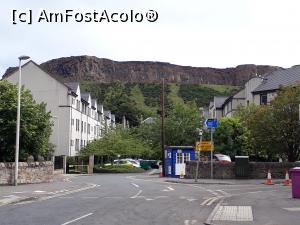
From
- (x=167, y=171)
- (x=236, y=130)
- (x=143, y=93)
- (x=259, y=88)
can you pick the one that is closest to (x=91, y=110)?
(x=259, y=88)

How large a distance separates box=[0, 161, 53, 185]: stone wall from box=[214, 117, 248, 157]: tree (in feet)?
81.3

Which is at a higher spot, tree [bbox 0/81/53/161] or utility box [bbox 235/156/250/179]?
tree [bbox 0/81/53/161]

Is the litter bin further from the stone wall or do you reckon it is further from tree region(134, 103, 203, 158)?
tree region(134, 103, 203, 158)

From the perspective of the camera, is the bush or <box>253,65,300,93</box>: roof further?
<box>253,65,300,93</box>: roof

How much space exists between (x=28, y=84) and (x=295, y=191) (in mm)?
53182

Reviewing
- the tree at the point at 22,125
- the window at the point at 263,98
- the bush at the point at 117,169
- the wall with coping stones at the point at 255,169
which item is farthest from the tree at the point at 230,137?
the tree at the point at 22,125

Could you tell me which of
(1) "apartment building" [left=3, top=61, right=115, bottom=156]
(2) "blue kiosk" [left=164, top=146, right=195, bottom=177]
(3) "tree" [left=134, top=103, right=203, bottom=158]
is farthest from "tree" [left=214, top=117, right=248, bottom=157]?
(1) "apartment building" [left=3, top=61, right=115, bottom=156]

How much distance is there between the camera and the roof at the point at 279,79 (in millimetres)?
70250

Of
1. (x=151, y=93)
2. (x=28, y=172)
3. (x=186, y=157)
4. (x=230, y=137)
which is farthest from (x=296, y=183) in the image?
(x=151, y=93)

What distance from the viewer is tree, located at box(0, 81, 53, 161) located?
123 ft

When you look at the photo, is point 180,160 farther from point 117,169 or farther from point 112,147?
point 112,147

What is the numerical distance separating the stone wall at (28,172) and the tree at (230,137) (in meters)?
24.8

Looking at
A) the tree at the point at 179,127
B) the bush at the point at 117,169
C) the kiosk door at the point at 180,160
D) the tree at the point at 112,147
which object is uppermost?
the tree at the point at 179,127

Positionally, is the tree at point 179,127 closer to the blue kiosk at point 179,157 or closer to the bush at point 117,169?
the bush at point 117,169
